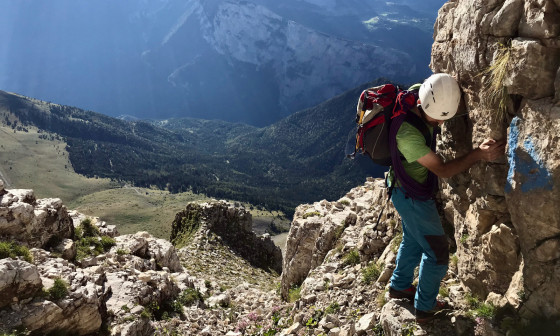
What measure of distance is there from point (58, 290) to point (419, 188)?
11168mm

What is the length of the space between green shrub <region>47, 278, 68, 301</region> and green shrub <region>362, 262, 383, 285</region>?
9332mm

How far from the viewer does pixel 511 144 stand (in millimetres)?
6094

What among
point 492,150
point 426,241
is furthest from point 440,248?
point 492,150

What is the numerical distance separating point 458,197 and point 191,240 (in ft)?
111

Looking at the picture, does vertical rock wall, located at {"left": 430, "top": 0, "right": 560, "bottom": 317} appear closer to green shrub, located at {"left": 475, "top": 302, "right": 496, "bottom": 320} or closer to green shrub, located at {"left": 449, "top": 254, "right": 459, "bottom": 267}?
green shrub, located at {"left": 475, "top": 302, "right": 496, "bottom": 320}

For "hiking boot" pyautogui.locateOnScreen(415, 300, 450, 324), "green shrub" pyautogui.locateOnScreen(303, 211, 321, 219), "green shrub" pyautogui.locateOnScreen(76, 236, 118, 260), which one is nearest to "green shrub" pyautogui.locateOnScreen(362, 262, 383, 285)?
"hiking boot" pyautogui.locateOnScreen(415, 300, 450, 324)

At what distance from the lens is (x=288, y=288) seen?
17953 millimetres

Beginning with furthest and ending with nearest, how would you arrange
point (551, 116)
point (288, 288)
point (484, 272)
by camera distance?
1. point (288, 288)
2. point (484, 272)
3. point (551, 116)

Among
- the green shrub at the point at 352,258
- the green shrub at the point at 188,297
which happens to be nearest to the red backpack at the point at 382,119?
the green shrub at the point at 352,258

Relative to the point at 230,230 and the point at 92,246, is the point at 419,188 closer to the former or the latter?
the point at 92,246

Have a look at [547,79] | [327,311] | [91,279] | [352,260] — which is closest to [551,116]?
[547,79]

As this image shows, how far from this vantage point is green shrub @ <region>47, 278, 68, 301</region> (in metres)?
11.6

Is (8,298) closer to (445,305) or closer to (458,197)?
(445,305)

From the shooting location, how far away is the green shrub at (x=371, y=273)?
10.7 m
